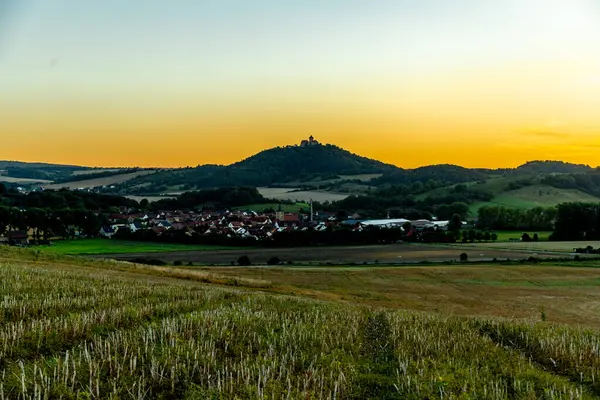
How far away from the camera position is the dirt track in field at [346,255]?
8875 cm

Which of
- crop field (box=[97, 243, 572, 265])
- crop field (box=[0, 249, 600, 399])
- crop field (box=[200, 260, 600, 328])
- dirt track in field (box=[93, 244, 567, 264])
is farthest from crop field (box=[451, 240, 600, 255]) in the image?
crop field (box=[0, 249, 600, 399])

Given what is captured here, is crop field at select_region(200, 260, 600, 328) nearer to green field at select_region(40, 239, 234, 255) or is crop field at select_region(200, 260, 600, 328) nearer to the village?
green field at select_region(40, 239, 234, 255)

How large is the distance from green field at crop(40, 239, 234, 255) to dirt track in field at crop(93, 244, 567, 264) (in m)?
6.50

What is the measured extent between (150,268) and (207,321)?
3519 cm

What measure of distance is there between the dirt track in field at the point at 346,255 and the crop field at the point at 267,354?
6753cm

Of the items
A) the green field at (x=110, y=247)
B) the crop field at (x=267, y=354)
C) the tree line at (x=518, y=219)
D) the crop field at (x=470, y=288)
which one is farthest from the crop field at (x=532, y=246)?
the crop field at (x=267, y=354)

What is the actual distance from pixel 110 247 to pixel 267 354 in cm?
10513

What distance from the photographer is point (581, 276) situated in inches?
2456

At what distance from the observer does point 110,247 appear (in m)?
109

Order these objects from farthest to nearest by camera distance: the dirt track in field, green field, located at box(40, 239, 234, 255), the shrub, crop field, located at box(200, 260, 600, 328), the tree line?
the tree line, green field, located at box(40, 239, 234, 255), the dirt track in field, the shrub, crop field, located at box(200, 260, 600, 328)

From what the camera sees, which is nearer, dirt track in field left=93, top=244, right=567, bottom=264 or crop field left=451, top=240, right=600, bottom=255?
dirt track in field left=93, top=244, right=567, bottom=264

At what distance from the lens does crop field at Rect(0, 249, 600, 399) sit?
35.0 ft

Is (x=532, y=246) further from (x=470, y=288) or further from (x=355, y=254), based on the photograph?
(x=470, y=288)

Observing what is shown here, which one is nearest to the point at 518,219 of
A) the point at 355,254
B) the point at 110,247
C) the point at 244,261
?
the point at 355,254
